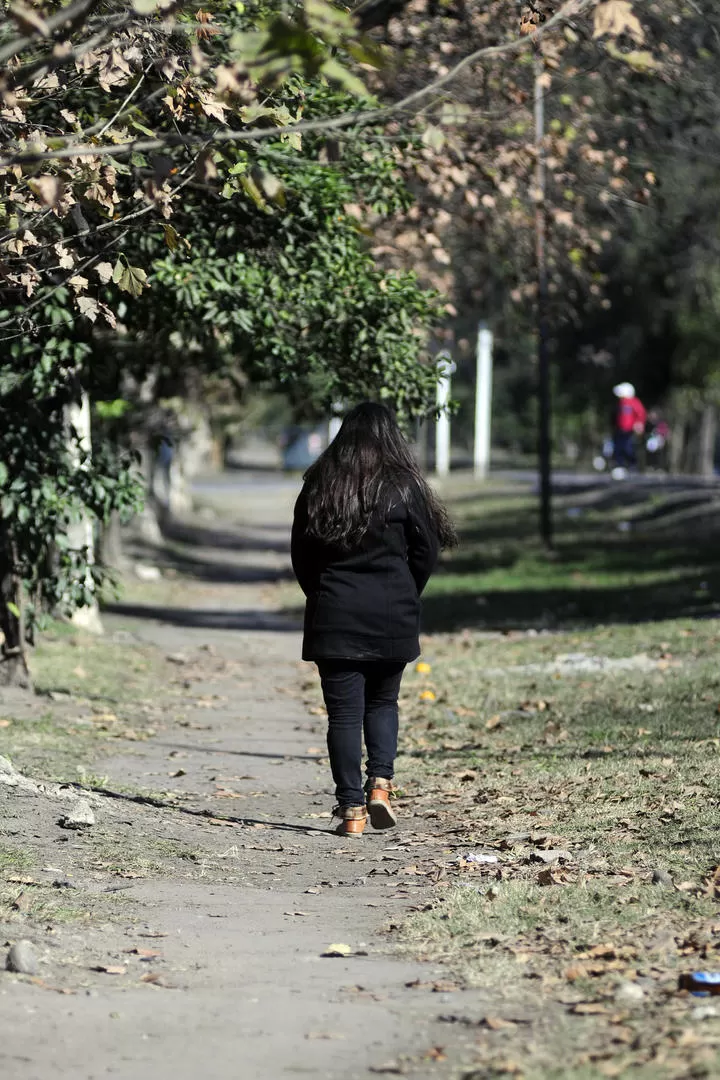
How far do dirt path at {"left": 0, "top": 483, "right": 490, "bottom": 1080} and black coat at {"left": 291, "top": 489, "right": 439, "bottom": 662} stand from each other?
0.93 meters

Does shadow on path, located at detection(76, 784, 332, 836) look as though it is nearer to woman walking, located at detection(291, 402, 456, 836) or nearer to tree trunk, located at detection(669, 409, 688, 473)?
woman walking, located at detection(291, 402, 456, 836)

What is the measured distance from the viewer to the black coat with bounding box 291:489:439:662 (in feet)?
25.3

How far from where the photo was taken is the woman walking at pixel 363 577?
7.71m

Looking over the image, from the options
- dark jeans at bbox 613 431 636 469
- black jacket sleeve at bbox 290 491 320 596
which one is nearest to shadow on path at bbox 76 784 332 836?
black jacket sleeve at bbox 290 491 320 596

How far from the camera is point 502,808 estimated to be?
28.2ft

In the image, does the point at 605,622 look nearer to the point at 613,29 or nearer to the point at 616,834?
the point at 616,834

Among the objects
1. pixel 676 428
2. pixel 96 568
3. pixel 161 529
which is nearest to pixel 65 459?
pixel 96 568

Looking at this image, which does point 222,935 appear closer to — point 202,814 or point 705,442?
point 202,814

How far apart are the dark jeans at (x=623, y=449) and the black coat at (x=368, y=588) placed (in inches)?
1282

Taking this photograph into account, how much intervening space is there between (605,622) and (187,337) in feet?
21.8

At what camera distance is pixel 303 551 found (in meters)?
7.83

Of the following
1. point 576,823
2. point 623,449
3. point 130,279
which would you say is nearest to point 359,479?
point 130,279

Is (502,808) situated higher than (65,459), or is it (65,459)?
(65,459)

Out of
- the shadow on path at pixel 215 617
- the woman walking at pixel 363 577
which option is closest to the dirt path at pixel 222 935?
the woman walking at pixel 363 577
